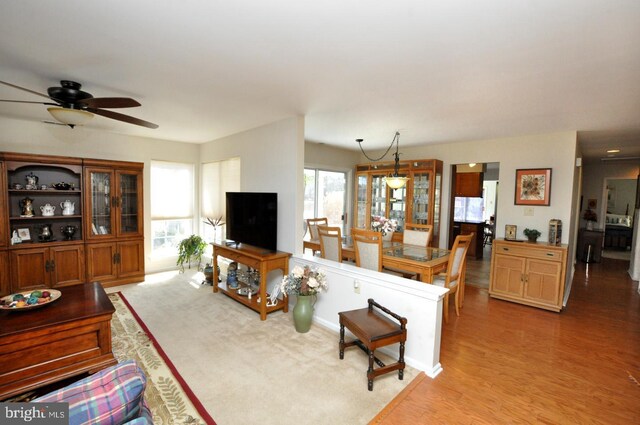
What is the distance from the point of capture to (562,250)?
151 inches

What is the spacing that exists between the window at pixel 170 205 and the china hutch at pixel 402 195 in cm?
354

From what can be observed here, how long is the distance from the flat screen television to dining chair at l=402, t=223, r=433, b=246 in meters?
2.10

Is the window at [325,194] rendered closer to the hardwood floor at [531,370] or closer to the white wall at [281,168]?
the white wall at [281,168]

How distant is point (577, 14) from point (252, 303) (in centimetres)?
383

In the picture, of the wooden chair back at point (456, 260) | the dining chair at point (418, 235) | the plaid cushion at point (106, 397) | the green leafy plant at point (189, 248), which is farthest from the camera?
the green leafy plant at point (189, 248)

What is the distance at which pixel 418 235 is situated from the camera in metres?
4.52

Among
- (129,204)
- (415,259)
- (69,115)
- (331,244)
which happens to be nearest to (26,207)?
(129,204)

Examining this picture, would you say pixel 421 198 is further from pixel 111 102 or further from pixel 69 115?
pixel 69 115

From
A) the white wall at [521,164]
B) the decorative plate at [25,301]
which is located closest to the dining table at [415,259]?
the white wall at [521,164]

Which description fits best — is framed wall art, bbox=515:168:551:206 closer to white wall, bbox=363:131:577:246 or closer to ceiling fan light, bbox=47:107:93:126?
white wall, bbox=363:131:577:246

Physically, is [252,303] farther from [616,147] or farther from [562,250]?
[616,147]

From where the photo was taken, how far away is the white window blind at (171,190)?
5387 mm

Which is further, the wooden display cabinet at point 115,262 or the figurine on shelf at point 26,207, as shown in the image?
the wooden display cabinet at point 115,262

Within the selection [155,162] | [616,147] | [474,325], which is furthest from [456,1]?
[616,147]
